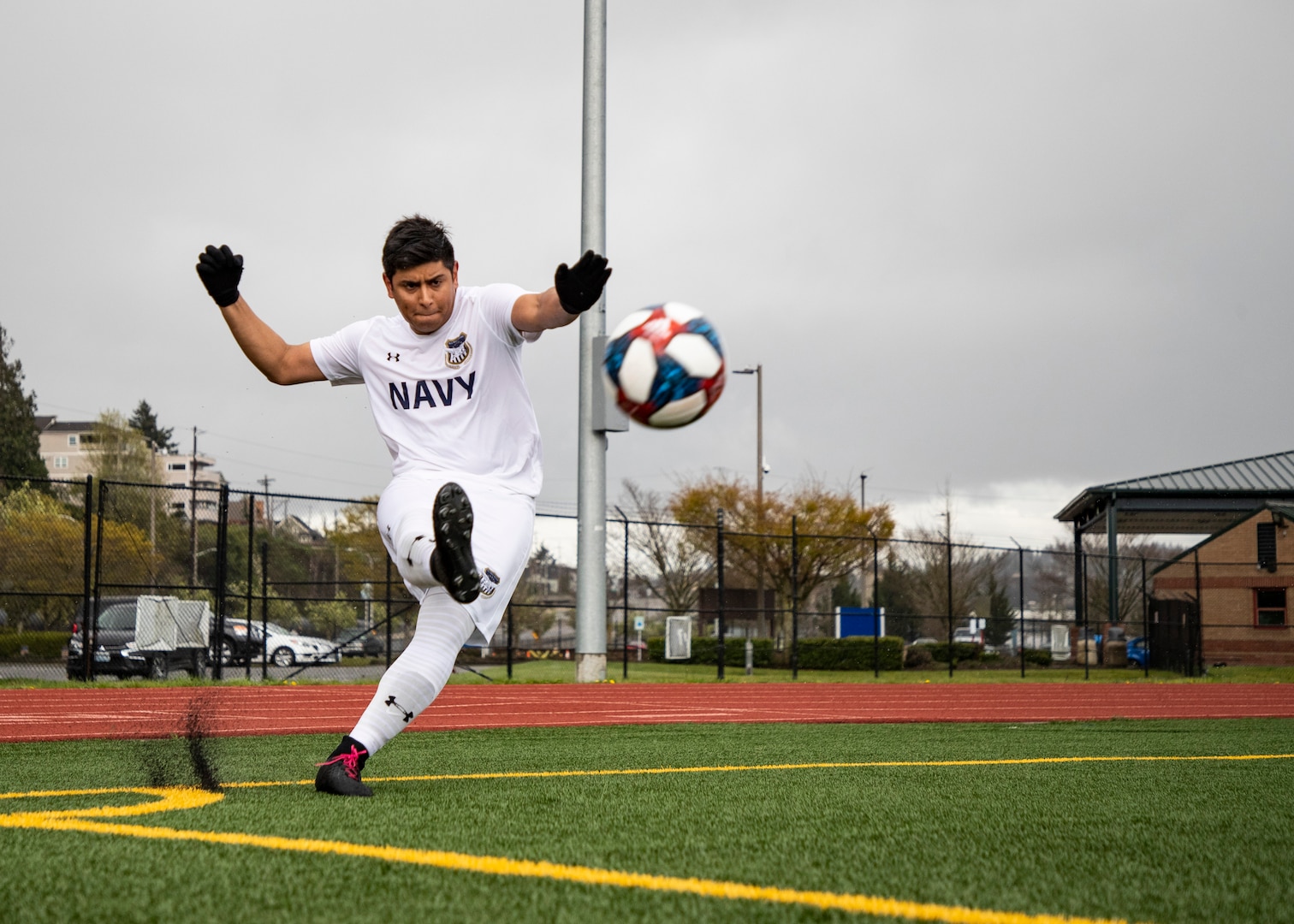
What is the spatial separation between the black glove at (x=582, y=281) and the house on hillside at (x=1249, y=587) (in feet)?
101

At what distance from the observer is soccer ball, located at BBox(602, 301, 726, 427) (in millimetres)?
3986

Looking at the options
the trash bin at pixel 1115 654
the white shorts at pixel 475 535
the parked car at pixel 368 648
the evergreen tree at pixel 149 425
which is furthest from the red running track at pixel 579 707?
the evergreen tree at pixel 149 425

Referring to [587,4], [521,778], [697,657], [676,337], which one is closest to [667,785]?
[521,778]

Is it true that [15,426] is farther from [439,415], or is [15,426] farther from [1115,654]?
[439,415]

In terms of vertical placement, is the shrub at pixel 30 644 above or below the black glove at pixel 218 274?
below

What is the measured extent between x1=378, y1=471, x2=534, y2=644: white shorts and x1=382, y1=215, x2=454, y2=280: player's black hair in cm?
74

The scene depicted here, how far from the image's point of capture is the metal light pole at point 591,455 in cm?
1590

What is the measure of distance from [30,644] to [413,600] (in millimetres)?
8181

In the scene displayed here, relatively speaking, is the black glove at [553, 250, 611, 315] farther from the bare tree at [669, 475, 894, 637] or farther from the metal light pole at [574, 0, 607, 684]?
the bare tree at [669, 475, 894, 637]

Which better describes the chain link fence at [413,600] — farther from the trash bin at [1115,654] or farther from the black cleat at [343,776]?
the black cleat at [343,776]

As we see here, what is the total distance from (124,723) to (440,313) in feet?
16.3

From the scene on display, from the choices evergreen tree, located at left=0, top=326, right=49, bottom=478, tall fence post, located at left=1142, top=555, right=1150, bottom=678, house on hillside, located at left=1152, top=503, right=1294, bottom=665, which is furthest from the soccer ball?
evergreen tree, located at left=0, top=326, right=49, bottom=478

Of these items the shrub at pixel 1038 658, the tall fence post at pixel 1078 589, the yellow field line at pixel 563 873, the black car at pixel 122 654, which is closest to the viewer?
the yellow field line at pixel 563 873

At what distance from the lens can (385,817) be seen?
130 inches
